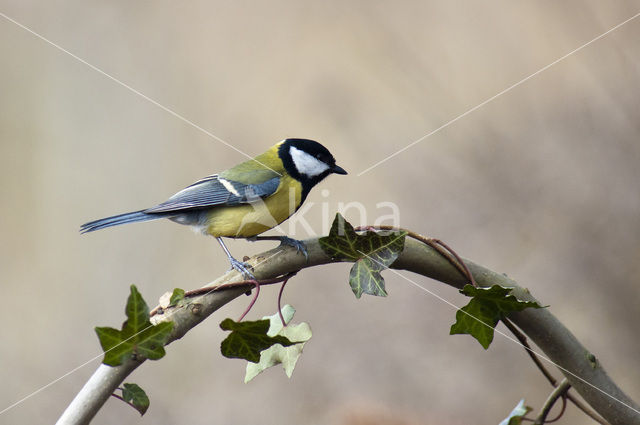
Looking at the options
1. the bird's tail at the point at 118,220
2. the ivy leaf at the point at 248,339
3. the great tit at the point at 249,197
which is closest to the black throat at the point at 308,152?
the great tit at the point at 249,197

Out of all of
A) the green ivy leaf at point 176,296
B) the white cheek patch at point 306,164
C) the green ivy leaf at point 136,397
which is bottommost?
the green ivy leaf at point 136,397

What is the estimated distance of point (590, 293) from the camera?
4.40 ft

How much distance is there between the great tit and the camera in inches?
41.1

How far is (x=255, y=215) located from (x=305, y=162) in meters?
0.18

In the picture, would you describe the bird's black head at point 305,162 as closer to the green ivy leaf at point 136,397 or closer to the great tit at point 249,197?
the great tit at point 249,197

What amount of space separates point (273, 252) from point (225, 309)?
85cm

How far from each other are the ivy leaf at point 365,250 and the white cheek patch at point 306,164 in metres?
0.58

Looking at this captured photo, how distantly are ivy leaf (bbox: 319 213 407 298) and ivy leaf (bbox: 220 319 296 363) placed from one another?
3.7 inches

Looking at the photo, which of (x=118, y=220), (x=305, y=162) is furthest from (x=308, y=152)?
(x=118, y=220)

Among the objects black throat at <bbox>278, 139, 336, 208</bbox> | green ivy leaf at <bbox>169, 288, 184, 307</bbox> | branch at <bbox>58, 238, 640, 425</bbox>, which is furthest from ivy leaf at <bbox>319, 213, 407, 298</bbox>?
black throat at <bbox>278, 139, 336, 208</bbox>

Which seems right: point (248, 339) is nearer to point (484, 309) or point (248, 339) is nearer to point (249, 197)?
point (484, 309)

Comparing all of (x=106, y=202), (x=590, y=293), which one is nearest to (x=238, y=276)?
(x=590, y=293)

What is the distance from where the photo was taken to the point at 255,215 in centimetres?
104

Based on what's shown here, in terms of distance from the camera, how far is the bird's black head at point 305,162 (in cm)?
116
